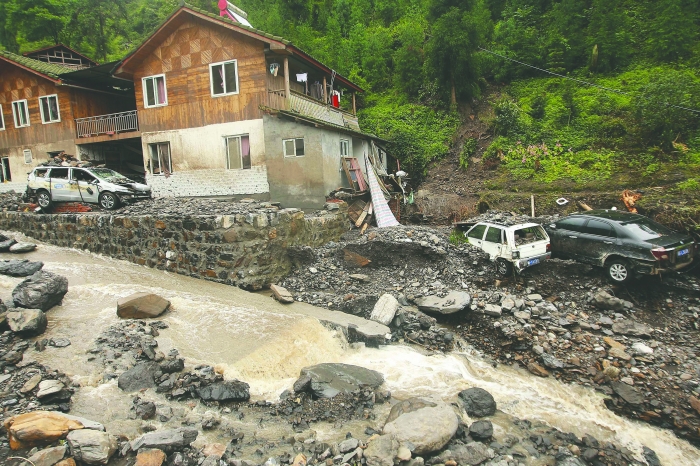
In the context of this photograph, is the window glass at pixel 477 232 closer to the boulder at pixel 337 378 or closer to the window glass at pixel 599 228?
the window glass at pixel 599 228

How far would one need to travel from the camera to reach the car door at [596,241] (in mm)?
10302

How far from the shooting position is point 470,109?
2517 centimetres

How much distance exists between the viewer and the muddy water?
588cm

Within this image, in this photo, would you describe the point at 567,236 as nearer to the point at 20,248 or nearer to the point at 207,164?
the point at 207,164

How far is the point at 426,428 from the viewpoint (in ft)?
18.1

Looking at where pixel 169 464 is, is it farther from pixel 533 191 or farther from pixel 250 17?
pixel 250 17

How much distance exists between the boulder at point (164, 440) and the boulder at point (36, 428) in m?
0.84

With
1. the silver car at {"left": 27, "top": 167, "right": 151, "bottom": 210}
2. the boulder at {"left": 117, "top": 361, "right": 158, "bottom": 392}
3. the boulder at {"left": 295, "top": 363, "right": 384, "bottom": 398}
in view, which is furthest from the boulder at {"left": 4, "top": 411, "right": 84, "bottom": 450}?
the silver car at {"left": 27, "top": 167, "right": 151, "bottom": 210}

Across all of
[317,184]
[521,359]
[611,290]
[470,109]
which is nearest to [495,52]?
[470,109]

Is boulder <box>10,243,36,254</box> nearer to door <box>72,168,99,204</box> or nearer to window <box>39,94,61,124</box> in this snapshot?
door <box>72,168,99,204</box>

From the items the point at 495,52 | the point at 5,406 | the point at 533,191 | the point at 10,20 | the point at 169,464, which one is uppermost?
the point at 10,20

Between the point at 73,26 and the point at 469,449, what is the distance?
153 ft

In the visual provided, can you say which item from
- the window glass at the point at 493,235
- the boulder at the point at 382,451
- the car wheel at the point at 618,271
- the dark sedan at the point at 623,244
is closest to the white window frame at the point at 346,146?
the window glass at the point at 493,235

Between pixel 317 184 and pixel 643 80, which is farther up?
pixel 643 80
